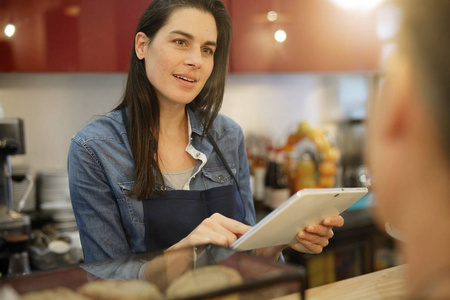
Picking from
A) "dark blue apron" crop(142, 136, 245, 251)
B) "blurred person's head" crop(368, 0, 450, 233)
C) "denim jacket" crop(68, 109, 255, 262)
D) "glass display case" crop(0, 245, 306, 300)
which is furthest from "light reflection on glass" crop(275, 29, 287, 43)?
"blurred person's head" crop(368, 0, 450, 233)

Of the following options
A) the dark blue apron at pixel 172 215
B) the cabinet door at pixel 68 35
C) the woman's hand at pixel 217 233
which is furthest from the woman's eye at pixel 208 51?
the cabinet door at pixel 68 35

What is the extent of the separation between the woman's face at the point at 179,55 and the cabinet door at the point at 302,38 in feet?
3.29

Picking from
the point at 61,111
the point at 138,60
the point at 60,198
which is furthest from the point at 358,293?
the point at 61,111

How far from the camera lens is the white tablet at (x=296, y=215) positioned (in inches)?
34.9

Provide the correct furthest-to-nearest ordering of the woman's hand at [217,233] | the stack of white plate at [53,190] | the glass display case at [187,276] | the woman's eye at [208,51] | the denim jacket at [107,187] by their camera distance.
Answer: the stack of white plate at [53,190] < the woman's eye at [208,51] < the denim jacket at [107,187] < the woman's hand at [217,233] < the glass display case at [187,276]

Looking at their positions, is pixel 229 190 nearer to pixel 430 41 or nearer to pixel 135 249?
pixel 135 249

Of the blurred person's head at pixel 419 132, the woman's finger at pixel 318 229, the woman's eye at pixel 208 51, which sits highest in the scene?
the woman's eye at pixel 208 51

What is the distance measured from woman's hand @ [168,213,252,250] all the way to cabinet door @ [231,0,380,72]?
4.98 feet

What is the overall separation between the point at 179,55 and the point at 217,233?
642mm

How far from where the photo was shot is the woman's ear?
4.95 feet

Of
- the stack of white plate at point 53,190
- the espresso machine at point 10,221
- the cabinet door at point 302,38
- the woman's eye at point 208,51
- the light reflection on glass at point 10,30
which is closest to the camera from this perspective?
the woman's eye at point 208,51

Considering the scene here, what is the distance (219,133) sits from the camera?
1.65m

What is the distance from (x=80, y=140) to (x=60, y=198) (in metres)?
1.05

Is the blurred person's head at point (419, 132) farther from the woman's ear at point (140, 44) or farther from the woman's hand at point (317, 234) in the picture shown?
the woman's ear at point (140, 44)
